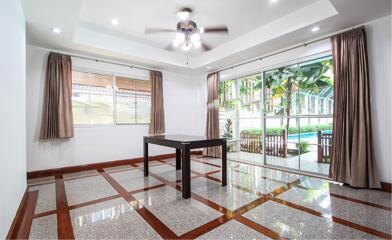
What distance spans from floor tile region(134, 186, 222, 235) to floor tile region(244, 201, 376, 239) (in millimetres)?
495

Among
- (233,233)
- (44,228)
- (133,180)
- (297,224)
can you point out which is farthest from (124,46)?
(297,224)

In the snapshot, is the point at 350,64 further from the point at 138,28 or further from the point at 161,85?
the point at 161,85

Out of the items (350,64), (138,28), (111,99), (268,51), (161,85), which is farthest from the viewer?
(161,85)

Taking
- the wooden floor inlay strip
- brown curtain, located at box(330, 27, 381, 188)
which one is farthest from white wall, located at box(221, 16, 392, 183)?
the wooden floor inlay strip

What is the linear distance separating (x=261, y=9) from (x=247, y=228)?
10.3ft

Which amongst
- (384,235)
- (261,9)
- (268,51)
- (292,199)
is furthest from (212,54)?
(384,235)

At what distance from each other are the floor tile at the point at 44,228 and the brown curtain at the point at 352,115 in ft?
12.9

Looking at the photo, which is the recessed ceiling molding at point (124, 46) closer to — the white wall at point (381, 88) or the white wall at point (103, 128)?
the white wall at point (103, 128)

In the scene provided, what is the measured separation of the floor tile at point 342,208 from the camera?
1854 mm

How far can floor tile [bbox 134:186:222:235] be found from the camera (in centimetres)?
187

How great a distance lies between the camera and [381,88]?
2738 millimetres

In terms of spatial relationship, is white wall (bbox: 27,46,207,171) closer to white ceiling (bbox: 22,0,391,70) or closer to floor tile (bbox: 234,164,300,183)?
white ceiling (bbox: 22,0,391,70)

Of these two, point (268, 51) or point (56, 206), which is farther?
point (268, 51)

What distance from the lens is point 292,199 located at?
Result: 2426 mm
